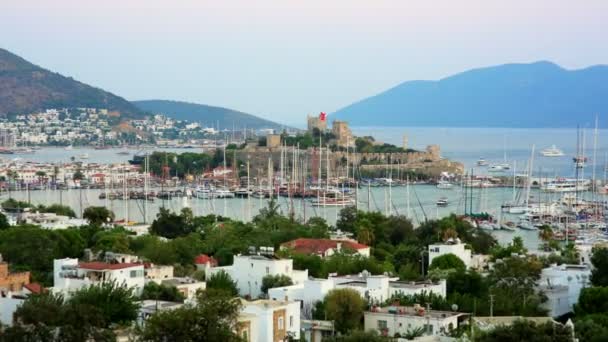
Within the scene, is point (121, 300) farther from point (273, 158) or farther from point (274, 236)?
point (273, 158)

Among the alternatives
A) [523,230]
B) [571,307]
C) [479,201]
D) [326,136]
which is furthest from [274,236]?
[326,136]

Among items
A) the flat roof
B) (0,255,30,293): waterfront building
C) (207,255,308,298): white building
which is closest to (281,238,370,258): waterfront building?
(207,255,308,298): white building

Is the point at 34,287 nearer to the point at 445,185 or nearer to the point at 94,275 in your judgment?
the point at 94,275

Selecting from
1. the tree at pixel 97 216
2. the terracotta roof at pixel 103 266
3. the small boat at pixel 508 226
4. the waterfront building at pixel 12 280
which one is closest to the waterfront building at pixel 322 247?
the terracotta roof at pixel 103 266

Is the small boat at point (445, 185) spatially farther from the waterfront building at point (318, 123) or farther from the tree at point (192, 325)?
the tree at point (192, 325)

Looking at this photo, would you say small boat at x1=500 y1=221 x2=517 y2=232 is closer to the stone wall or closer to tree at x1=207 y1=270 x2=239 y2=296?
tree at x1=207 y1=270 x2=239 y2=296
